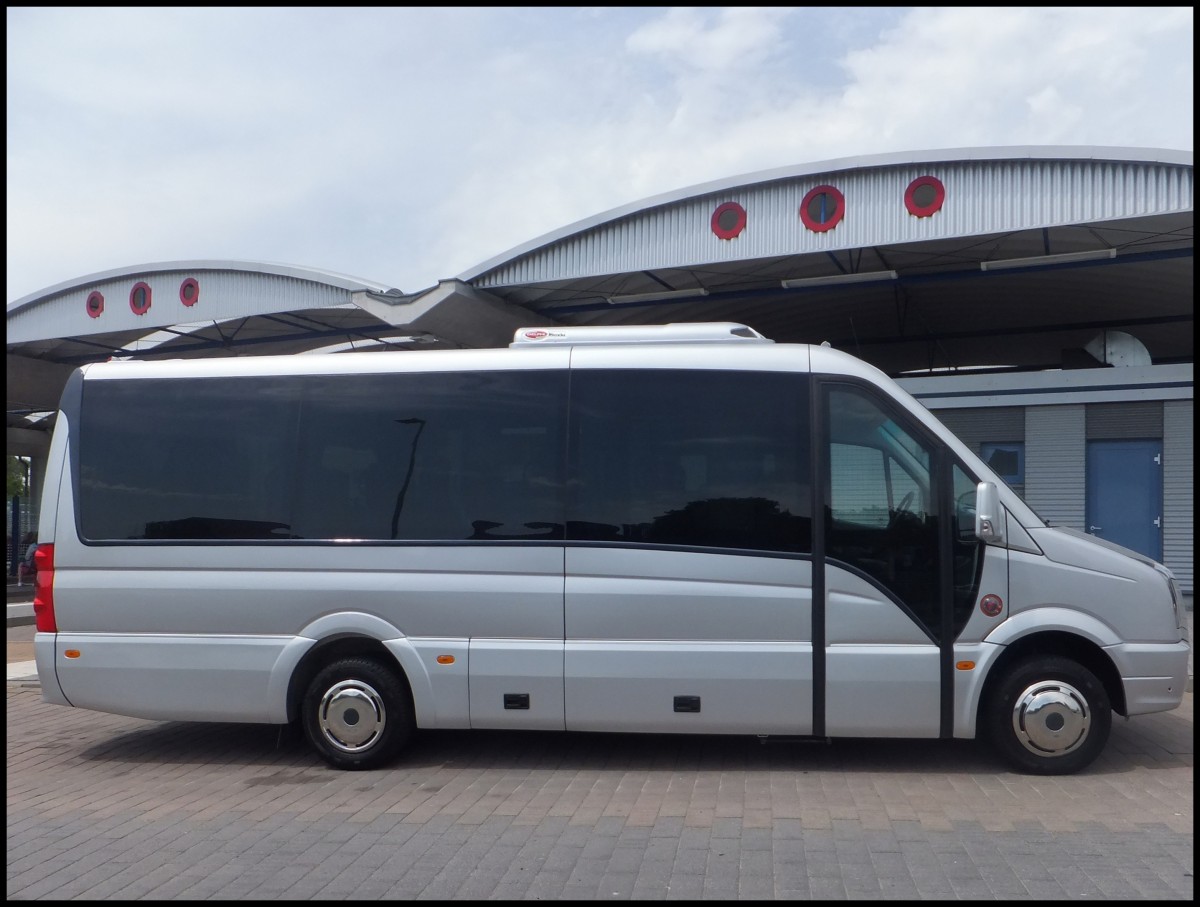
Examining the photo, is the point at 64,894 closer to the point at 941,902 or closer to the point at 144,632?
the point at 144,632

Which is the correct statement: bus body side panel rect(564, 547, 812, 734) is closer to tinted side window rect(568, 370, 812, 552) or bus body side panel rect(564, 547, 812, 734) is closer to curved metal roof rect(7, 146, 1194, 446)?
tinted side window rect(568, 370, 812, 552)

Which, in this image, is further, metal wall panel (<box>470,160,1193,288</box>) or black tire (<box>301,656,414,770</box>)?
metal wall panel (<box>470,160,1193,288</box>)

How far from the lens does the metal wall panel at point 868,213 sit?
1451cm

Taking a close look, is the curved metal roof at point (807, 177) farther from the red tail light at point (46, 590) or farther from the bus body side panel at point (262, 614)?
the red tail light at point (46, 590)

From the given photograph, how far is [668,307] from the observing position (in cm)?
2098

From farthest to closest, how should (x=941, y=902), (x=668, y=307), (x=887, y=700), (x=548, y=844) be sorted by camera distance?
(x=668, y=307) < (x=887, y=700) < (x=548, y=844) < (x=941, y=902)

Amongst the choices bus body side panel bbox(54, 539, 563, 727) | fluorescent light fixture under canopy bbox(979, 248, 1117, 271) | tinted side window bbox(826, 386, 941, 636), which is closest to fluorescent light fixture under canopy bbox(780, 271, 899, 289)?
fluorescent light fixture under canopy bbox(979, 248, 1117, 271)

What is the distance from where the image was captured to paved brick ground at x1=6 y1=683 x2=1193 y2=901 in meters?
4.83

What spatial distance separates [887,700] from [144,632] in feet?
16.0

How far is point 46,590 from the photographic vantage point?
7332mm

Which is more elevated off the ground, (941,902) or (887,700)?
(887,700)

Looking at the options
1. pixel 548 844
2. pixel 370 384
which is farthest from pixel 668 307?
pixel 548 844

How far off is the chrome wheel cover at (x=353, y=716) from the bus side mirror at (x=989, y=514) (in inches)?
157

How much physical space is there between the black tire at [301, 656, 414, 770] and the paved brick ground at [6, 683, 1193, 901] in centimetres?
17
